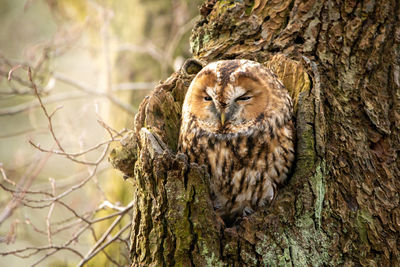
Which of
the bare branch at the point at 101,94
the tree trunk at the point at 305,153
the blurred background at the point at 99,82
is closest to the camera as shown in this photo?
the tree trunk at the point at 305,153

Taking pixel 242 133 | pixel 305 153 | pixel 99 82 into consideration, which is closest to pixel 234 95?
pixel 242 133

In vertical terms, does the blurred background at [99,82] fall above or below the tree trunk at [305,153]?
above

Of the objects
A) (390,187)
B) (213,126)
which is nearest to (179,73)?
(213,126)

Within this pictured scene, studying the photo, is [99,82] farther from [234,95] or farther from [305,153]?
[305,153]

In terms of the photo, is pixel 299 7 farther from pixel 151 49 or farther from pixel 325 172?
pixel 151 49

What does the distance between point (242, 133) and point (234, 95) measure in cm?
18

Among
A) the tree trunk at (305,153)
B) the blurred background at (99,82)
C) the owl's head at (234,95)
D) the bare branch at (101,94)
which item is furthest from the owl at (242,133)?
the bare branch at (101,94)

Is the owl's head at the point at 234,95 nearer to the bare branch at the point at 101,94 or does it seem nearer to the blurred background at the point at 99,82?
the blurred background at the point at 99,82

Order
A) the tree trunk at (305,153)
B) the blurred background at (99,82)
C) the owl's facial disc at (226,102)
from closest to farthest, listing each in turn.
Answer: the tree trunk at (305,153) < the owl's facial disc at (226,102) < the blurred background at (99,82)

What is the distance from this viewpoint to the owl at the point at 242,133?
6.30ft

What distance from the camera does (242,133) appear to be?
1.96m

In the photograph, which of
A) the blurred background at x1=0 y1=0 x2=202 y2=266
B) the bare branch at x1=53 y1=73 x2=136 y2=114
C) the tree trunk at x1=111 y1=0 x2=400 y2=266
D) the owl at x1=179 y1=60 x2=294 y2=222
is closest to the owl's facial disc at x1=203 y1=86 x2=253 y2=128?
the owl at x1=179 y1=60 x2=294 y2=222

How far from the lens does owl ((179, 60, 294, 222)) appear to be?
192cm

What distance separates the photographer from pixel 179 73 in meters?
2.19
